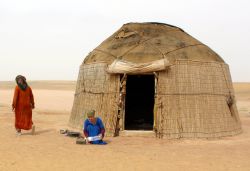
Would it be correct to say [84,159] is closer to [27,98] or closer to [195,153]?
[195,153]

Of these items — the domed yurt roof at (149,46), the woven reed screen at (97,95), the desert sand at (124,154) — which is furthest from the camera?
the domed yurt roof at (149,46)

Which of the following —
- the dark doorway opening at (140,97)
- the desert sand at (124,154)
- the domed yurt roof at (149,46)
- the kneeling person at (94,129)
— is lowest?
the desert sand at (124,154)

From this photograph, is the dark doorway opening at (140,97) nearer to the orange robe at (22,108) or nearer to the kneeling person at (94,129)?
the orange robe at (22,108)

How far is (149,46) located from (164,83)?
135 cm

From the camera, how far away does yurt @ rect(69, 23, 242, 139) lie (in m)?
9.67

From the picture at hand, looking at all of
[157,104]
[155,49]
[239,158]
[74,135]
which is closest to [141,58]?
[155,49]

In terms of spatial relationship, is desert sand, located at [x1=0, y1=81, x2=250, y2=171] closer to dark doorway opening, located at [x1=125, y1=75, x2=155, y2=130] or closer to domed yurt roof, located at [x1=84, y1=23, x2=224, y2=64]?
domed yurt roof, located at [x1=84, y1=23, x2=224, y2=64]

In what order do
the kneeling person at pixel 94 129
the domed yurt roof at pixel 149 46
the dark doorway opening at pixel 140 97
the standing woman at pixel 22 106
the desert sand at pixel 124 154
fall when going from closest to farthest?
the desert sand at pixel 124 154 → the kneeling person at pixel 94 129 → the standing woman at pixel 22 106 → the domed yurt roof at pixel 149 46 → the dark doorway opening at pixel 140 97

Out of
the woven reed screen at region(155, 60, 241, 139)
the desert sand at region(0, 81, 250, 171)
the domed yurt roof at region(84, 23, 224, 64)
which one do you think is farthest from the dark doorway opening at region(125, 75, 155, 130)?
the desert sand at region(0, 81, 250, 171)

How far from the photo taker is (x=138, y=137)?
9.71 m

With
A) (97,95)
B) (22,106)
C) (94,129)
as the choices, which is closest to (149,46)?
(97,95)

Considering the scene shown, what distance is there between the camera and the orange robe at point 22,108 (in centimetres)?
1012

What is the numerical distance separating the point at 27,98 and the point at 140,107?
513 centimetres

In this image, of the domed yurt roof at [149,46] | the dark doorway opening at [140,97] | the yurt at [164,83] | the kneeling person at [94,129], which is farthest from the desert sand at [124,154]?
the dark doorway opening at [140,97]
